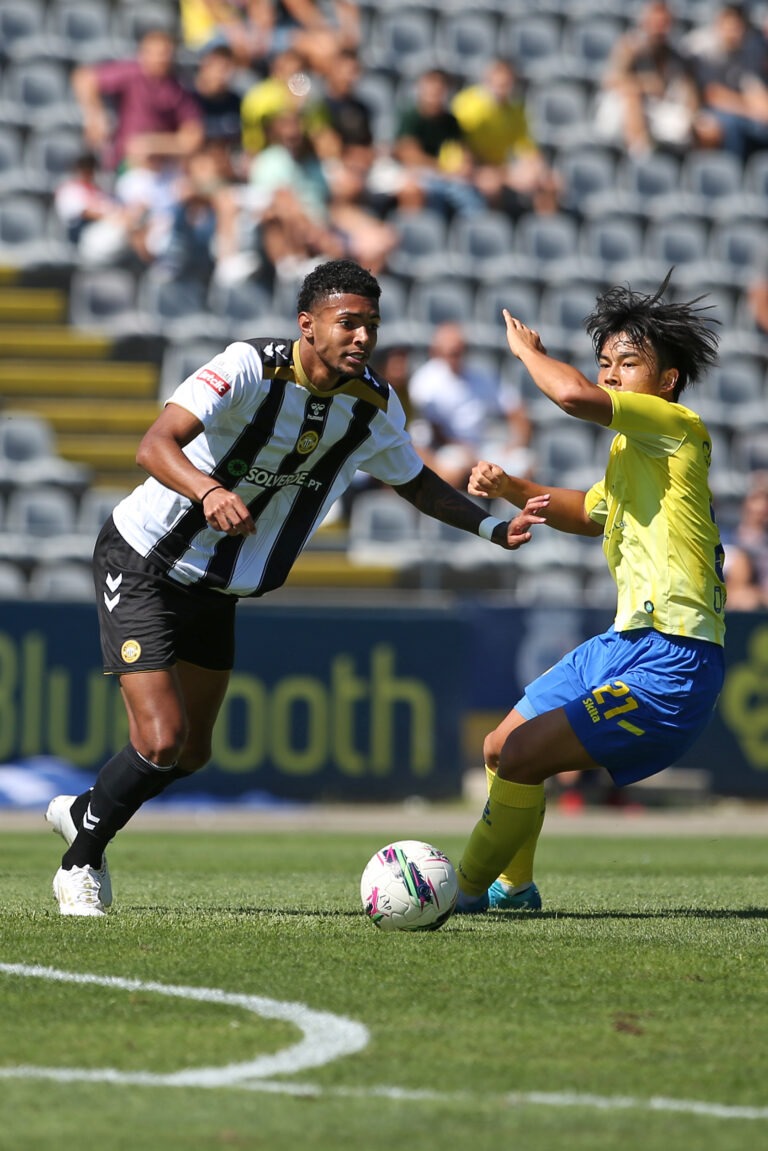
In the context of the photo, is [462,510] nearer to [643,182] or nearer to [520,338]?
[520,338]

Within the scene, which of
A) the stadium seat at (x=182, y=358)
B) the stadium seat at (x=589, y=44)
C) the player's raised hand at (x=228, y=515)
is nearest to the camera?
the player's raised hand at (x=228, y=515)

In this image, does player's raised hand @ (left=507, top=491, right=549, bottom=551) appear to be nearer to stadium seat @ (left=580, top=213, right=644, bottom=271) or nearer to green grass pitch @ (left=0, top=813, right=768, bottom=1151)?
green grass pitch @ (left=0, top=813, right=768, bottom=1151)

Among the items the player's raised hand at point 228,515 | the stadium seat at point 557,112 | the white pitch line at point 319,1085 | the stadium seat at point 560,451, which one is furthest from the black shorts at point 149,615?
the stadium seat at point 557,112

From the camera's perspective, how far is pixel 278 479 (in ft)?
21.5

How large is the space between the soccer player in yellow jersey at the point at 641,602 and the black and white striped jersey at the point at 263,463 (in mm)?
751

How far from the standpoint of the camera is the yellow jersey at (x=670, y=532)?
6113 millimetres

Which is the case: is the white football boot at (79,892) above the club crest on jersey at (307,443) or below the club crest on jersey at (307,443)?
below

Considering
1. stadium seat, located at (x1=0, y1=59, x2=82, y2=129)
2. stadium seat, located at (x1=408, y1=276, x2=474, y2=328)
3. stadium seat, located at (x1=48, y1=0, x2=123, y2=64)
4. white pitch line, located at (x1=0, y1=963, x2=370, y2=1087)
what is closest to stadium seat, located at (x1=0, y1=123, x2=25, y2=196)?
stadium seat, located at (x1=0, y1=59, x2=82, y2=129)

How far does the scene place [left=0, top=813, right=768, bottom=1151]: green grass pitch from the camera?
3375mm

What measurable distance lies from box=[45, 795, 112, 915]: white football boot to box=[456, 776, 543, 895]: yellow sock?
1.31m

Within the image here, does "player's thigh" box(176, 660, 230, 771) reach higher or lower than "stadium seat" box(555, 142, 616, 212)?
lower

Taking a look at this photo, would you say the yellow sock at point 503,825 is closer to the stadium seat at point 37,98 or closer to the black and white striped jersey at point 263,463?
the black and white striped jersey at point 263,463

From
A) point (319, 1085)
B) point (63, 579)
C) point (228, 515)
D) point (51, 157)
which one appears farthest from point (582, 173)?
point (319, 1085)

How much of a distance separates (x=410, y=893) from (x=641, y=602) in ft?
4.21
